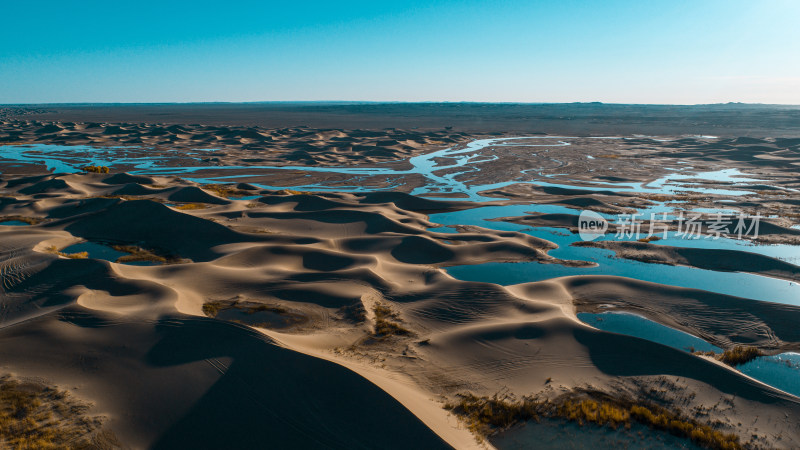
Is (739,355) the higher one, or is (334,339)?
(334,339)

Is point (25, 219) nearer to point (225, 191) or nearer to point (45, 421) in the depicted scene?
point (225, 191)

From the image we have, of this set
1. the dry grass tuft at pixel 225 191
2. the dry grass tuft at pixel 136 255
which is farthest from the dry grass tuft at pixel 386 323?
the dry grass tuft at pixel 225 191

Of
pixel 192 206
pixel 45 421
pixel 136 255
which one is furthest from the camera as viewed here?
pixel 192 206

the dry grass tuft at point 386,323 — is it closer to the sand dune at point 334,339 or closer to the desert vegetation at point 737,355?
the sand dune at point 334,339

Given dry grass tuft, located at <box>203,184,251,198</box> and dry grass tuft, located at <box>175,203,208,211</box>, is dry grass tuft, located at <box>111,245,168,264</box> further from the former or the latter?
dry grass tuft, located at <box>203,184,251,198</box>

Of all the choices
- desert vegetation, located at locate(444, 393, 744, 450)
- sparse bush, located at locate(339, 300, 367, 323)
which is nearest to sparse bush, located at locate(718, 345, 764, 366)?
desert vegetation, located at locate(444, 393, 744, 450)

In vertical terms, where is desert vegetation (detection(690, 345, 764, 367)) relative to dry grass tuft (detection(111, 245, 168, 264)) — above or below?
below

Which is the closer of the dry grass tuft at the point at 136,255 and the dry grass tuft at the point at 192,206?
the dry grass tuft at the point at 136,255

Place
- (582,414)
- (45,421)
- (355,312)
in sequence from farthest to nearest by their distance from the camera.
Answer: (355,312) < (582,414) < (45,421)

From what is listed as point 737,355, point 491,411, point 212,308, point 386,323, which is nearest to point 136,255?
point 212,308

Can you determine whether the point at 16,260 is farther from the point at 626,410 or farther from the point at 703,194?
the point at 703,194

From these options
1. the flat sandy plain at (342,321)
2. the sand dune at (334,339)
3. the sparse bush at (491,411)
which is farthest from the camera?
the sparse bush at (491,411)
